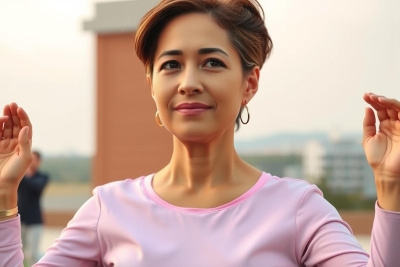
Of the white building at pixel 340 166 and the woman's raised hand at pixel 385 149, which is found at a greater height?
the woman's raised hand at pixel 385 149

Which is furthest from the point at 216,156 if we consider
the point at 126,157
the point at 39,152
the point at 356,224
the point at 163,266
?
the point at 356,224

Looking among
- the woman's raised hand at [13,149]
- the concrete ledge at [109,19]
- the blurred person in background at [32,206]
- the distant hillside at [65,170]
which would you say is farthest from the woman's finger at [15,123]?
the distant hillside at [65,170]

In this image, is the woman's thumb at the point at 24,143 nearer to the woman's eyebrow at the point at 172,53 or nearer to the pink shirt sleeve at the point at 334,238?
the woman's eyebrow at the point at 172,53

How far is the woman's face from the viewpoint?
1869 millimetres

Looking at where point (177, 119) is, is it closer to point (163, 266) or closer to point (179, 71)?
point (179, 71)

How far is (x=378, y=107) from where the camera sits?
1.64m

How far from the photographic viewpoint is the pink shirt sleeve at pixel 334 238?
1.58m

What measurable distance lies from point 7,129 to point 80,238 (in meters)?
0.35

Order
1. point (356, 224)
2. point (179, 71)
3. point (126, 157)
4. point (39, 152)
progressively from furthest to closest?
point (356, 224) < point (126, 157) < point (39, 152) < point (179, 71)

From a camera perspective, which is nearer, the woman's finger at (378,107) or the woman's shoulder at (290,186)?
the woman's finger at (378,107)

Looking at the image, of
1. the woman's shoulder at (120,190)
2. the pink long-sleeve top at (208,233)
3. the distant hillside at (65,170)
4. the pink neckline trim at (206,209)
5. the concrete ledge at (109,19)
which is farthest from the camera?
the distant hillside at (65,170)

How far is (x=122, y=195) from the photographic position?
1.98m

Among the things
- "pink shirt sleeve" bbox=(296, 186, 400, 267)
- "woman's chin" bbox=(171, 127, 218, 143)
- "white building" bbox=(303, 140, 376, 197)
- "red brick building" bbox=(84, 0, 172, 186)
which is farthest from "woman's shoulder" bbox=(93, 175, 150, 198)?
"white building" bbox=(303, 140, 376, 197)

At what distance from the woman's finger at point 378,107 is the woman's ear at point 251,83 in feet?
1.48
